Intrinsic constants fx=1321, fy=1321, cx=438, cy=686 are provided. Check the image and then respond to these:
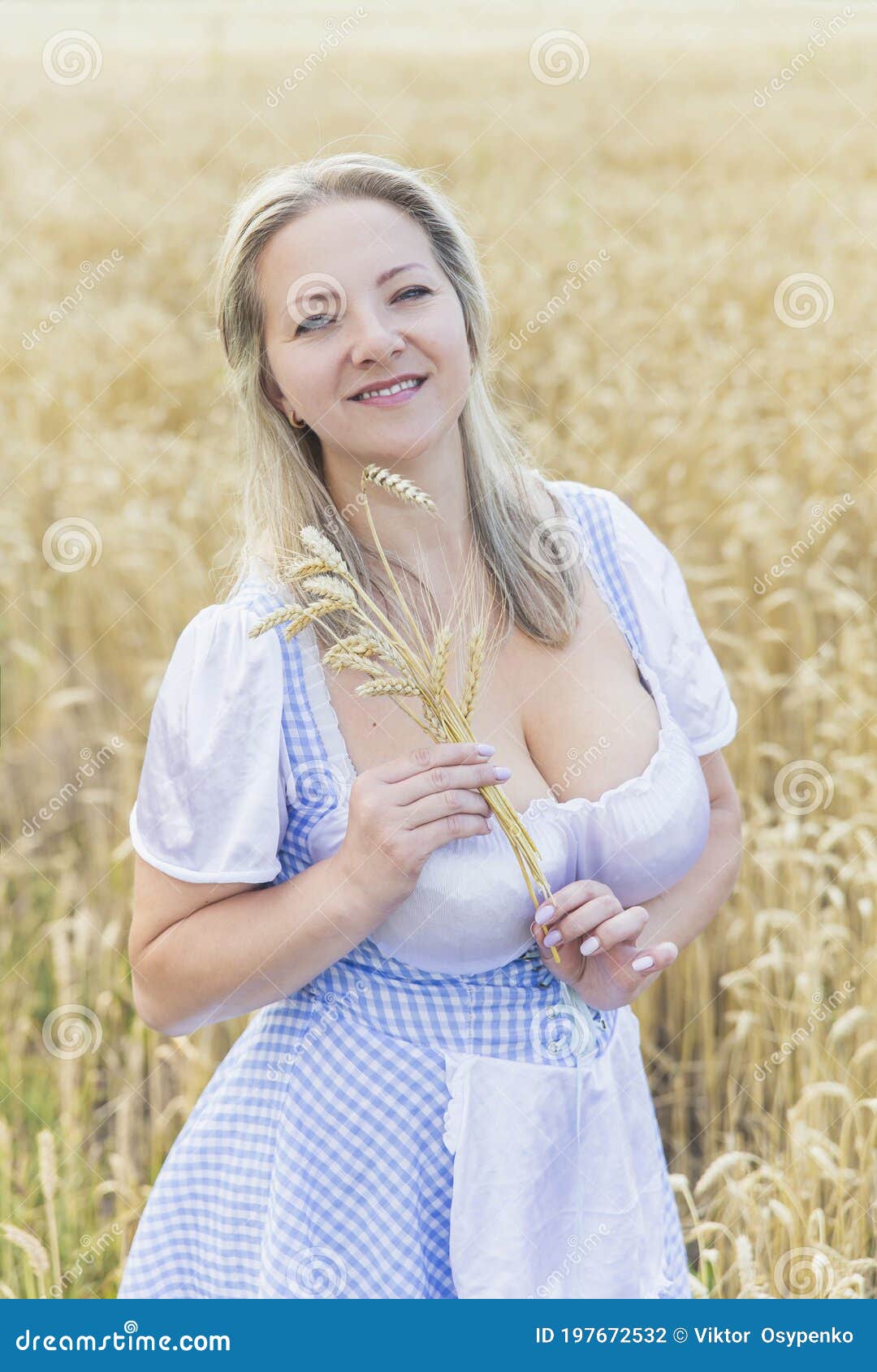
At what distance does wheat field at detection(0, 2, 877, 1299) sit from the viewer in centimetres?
265

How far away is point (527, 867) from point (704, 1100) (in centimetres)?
154

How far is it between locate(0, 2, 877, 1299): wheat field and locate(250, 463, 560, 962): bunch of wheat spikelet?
0.93 m

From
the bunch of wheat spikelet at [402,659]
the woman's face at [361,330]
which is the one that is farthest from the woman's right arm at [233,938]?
the woman's face at [361,330]

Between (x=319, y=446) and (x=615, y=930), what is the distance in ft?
2.50

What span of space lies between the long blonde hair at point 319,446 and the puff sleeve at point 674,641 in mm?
96

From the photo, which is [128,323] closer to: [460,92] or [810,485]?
[810,485]

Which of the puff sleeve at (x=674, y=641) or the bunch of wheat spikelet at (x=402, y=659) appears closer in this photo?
the bunch of wheat spikelet at (x=402, y=659)

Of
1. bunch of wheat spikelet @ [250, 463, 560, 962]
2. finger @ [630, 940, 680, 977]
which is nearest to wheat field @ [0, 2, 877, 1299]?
finger @ [630, 940, 680, 977]

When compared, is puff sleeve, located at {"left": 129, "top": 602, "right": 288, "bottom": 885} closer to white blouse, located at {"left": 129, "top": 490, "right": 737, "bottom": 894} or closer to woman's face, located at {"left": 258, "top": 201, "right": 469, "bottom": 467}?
white blouse, located at {"left": 129, "top": 490, "right": 737, "bottom": 894}

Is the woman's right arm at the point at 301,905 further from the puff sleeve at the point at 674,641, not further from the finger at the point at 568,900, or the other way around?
the puff sleeve at the point at 674,641

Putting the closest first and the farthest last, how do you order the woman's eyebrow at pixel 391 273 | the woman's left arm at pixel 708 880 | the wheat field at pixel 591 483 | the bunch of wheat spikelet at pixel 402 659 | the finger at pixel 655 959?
the bunch of wheat spikelet at pixel 402 659
the finger at pixel 655 959
the woman's eyebrow at pixel 391 273
the woman's left arm at pixel 708 880
the wheat field at pixel 591 483

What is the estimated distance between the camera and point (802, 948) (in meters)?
2.85

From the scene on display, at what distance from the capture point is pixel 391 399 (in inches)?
62.8

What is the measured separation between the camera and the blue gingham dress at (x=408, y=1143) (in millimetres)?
1571
